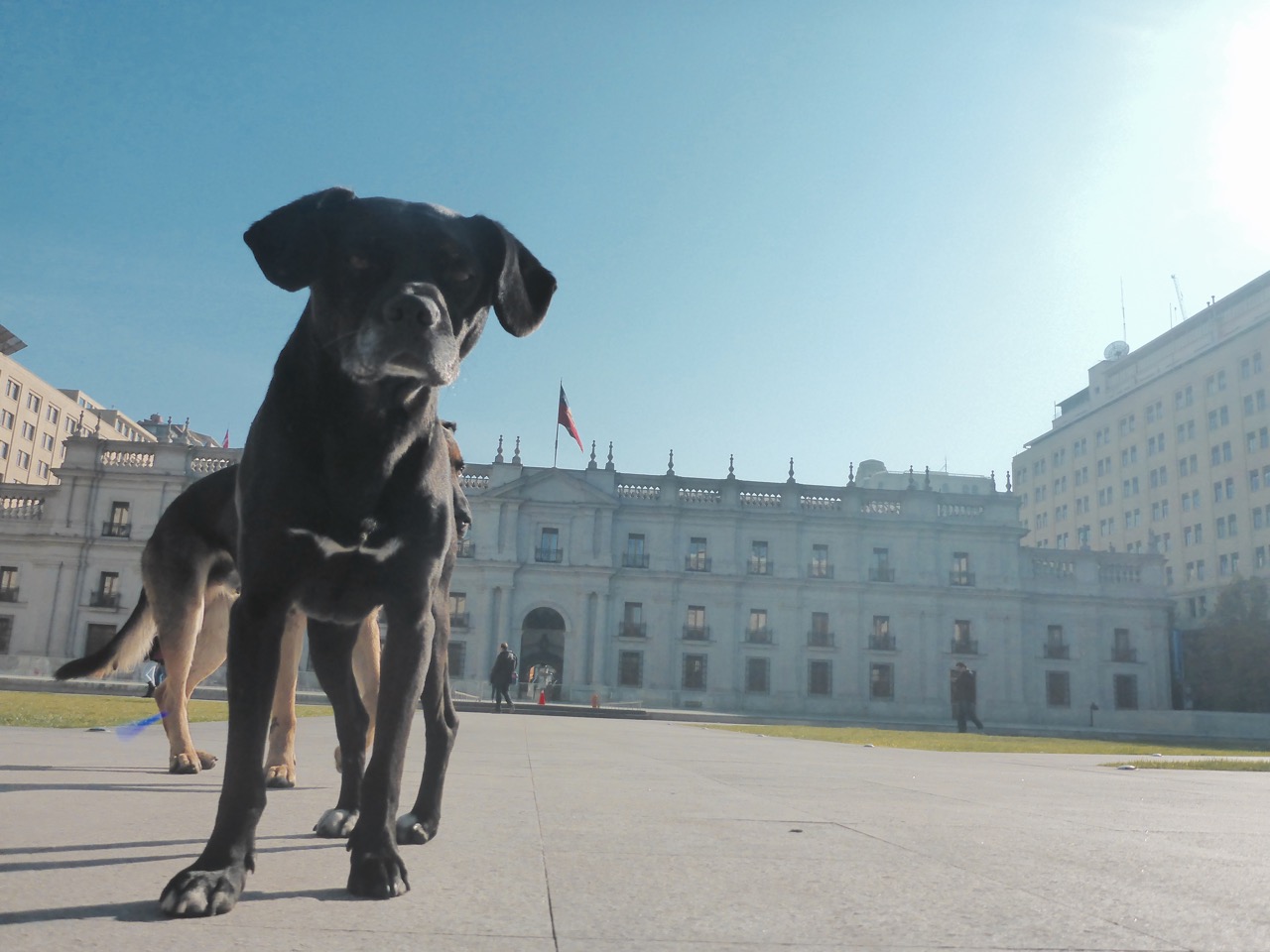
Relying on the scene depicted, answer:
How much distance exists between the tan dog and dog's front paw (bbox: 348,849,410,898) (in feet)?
6.89

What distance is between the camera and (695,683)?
4831cm

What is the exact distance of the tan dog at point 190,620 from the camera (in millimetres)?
4336

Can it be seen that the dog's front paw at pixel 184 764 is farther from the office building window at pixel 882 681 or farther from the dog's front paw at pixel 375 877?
the office building window at pixel 882 681

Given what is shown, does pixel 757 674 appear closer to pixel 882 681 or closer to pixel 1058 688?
pixel 882 681

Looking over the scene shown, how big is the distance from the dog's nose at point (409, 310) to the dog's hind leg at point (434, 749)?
1.14 metres

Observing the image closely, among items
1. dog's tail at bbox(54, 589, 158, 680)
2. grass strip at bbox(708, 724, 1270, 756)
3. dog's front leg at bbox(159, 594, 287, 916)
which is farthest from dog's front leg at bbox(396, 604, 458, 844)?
grass strip at bbox(708, 724, 1270, 756)

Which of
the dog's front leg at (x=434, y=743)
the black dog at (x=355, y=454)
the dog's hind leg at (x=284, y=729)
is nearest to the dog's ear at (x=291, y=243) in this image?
the black dog at (x=355, y=454)

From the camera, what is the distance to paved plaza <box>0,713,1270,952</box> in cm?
174

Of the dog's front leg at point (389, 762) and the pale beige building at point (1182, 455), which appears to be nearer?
the dog's front leg at point (389, 762)

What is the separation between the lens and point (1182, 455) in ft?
221

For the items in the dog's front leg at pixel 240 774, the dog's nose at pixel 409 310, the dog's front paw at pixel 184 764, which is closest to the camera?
the dog's front leg at pixel 240 774

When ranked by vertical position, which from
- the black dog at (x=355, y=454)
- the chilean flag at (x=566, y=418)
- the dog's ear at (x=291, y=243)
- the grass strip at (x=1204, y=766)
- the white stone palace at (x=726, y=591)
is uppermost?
the chilean flag at (x=566, y=418)

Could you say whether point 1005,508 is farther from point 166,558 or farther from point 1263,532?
point 166,558

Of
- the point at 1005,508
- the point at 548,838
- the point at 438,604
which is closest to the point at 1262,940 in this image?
the point at 548,838
